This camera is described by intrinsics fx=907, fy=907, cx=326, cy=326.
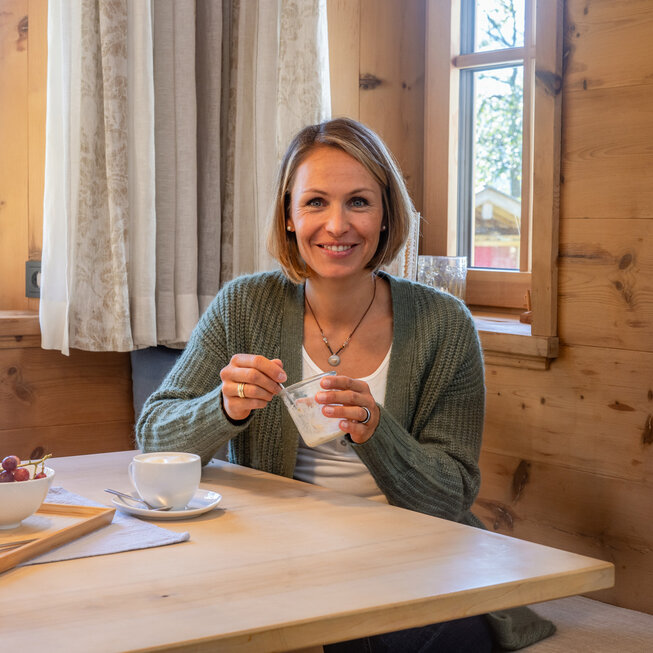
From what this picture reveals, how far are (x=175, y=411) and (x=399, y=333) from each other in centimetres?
43

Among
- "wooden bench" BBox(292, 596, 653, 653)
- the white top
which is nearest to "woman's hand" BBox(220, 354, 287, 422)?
the white top

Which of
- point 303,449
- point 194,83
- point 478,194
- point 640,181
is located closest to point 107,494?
point 303,449

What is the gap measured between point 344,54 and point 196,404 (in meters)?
→ 1.45

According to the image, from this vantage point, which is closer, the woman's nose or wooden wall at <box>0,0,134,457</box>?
the woman's nose

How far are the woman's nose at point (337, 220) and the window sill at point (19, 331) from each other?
3.22ft

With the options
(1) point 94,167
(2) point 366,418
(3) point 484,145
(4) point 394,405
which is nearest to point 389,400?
(4) point 394,405

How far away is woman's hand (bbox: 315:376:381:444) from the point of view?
1.25m

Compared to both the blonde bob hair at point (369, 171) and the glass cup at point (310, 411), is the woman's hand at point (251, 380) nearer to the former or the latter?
the glass cup at point (310, 411)

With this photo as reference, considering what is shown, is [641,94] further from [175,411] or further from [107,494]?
[107,494]

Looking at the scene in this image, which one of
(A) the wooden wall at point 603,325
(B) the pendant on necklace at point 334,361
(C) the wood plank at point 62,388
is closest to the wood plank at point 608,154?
(A) the wooden wall at point 603,325

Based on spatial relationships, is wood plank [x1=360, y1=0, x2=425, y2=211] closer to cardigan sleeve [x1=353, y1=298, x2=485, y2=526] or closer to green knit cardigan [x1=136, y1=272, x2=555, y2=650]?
green knit cardigan [x1=136, y1=272, x2=555, y2=650]

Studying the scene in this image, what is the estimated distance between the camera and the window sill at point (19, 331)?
2.25 meters

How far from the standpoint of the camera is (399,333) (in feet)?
5.47

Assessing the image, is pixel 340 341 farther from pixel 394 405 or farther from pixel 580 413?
pixel 580 413
